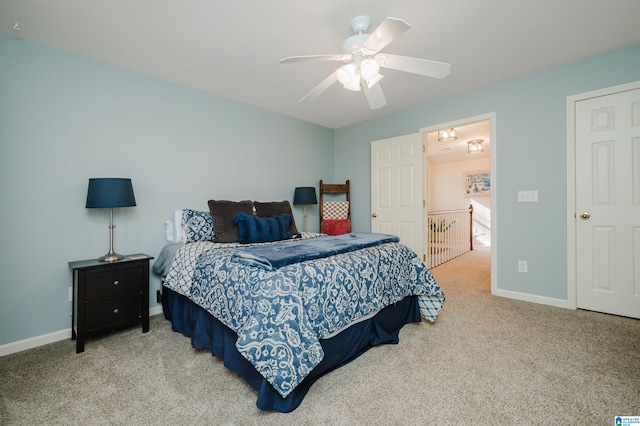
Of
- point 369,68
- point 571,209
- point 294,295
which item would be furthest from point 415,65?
point 571,209

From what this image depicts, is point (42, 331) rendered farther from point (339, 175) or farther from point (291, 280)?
point (339, 175)

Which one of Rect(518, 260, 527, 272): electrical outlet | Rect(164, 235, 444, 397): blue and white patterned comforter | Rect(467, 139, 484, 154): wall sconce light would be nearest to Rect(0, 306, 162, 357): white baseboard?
Rect(164, 235, 444, 397): blue and white patterned comforter

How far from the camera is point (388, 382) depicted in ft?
5.54

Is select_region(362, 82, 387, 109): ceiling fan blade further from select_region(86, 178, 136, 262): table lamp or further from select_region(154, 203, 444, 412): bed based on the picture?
select_region(86, 178, 136, 262): table lamp

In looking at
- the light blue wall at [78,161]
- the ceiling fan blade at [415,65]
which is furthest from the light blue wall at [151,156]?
the ceiling fan blade at [415,65]

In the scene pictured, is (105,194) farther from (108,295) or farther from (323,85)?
(323,85)

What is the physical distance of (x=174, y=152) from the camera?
3055 millimetres

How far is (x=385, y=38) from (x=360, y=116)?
2.66 m

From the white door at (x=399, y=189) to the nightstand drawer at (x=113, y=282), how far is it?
312 cm

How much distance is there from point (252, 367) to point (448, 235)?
5015 millimetres

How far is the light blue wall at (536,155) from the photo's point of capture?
273 centimetres

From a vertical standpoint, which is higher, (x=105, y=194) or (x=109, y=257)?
(x=105, y=194)

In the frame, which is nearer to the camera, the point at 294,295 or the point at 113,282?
the point at 294,295

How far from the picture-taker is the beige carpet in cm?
142
